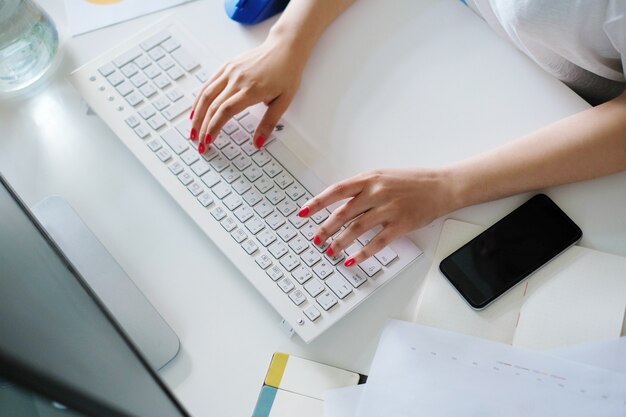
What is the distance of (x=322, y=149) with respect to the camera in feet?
2.77

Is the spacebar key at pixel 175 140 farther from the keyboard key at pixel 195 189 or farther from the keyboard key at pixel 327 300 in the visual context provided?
the keyboard key at pixel 327 300

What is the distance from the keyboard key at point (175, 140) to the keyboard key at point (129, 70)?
101 millimetres

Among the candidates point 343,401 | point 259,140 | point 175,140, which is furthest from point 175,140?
point 343,401

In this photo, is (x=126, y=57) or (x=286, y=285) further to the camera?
(x=126, y=57)

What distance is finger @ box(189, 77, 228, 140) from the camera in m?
0.85

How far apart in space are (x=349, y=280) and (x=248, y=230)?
0.42 feet

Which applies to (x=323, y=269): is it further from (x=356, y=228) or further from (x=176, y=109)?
(x=176, y=109)

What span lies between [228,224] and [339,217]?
0.42 ft

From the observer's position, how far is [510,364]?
69 cm

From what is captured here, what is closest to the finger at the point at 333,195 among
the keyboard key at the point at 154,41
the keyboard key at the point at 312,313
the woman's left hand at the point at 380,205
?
the woman's left hand at the point at 380,205

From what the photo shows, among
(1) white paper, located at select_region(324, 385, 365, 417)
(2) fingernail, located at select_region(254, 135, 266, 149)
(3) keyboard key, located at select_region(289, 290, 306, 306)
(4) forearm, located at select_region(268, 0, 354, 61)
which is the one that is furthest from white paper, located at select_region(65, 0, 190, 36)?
(1) white paper, located at select_region(324, 385, 365, 417)

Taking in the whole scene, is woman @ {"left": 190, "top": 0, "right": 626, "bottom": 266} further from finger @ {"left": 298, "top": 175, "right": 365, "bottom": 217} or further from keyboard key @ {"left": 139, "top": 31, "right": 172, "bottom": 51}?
keyboard key @ {"left": 139, "top": 31, "right": 172, "bottom": 51}

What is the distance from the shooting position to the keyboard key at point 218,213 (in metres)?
0.80

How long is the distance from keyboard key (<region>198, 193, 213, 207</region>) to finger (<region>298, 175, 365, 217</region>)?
0.36ft
